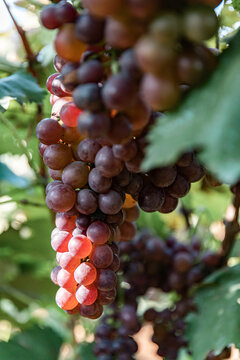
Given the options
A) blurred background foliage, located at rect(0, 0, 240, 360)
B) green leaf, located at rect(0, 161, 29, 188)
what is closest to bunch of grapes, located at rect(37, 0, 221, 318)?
green leaf, located at rect(0, 161, 29, 188)

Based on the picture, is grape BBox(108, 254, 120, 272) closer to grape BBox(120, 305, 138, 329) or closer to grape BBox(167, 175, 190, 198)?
grape BBox(167, 175, 190, 198)

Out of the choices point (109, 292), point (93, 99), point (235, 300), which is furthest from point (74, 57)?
point (235, 300)

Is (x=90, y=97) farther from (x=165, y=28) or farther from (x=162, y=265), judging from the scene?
(x=162, y=265)

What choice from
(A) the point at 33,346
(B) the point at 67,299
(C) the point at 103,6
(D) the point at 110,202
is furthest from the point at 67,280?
(A) the point at 33,346

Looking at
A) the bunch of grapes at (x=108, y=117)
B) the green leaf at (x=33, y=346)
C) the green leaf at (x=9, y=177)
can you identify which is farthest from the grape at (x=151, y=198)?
the green leaf at (x=33, y=346)

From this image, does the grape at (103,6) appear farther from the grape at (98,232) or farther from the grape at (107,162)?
the grape at (98,232)

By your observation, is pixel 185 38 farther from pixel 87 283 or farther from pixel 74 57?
pixel 87 283
